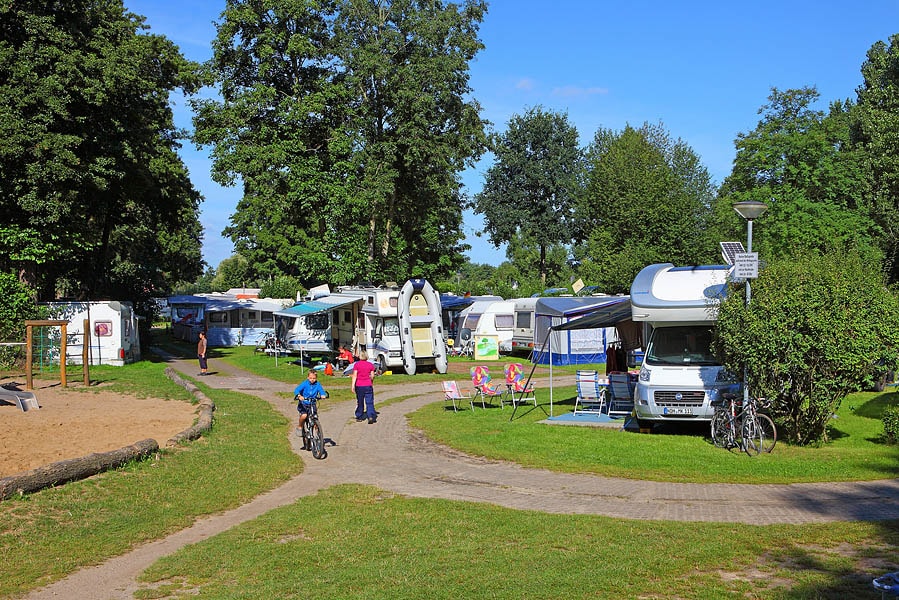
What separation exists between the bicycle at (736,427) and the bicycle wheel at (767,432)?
0.09 meters

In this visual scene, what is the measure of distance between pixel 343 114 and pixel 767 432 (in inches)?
1117

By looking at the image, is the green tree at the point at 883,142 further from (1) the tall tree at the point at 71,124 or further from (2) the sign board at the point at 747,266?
(1) the tall tree at the point at 71,124

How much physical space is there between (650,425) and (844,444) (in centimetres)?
351

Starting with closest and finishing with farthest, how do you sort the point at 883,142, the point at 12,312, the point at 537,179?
1. the point at 12,312
2. the point at 883,142
3. the point at 537,179

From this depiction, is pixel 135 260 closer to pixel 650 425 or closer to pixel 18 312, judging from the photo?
pixel 18 312

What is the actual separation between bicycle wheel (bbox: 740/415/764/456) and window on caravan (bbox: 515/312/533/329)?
2457 cm

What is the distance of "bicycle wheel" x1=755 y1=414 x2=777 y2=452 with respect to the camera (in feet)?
39.8

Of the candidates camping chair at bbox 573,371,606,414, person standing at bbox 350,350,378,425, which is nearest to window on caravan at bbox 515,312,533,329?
camping chair at bbox 573,371,606,414

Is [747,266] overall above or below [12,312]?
above

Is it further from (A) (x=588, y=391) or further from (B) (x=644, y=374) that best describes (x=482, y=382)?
(B) (x=644, y=374)

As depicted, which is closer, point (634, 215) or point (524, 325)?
point (524, 325)

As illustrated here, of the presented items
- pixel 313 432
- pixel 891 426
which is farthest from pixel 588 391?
pixel 313 432

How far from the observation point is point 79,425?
607 inches

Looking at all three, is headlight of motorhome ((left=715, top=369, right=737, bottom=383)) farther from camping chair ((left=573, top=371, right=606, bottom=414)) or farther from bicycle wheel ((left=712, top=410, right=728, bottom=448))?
camping chair ((left=573, top=371, right=606, bottom=414))
